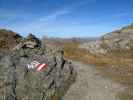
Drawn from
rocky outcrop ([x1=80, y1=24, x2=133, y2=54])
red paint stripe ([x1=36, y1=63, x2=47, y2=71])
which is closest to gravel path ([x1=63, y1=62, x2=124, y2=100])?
red paint stripe ([x1=36, y1=63, x2=47, y2=71])

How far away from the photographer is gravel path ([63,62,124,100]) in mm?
20797

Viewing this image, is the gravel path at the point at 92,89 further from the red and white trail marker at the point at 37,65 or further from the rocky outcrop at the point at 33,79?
the red and white trail marker at the point at 37,65

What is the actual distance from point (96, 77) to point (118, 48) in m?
35.8

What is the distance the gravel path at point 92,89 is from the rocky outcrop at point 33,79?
0.96m

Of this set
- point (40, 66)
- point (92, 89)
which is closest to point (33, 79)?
point (40, 66)

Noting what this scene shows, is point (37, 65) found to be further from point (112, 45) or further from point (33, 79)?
point (112, 45)

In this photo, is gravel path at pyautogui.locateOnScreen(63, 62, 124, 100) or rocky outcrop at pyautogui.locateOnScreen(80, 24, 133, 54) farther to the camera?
rocky outcrop at pyautogui.locateOnScreen(80, 24, 133, 54)

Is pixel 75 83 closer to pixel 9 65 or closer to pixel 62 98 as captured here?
pixel 62 98

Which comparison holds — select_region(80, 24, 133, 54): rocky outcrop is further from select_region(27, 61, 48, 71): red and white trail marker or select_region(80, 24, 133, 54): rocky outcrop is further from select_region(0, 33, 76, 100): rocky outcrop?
select_region(27, 61, 48, 71): red and white trail marker

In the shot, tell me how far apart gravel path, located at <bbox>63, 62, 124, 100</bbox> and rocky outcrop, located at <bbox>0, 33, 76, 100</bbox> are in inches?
37.9

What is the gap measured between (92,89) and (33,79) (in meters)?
6.72

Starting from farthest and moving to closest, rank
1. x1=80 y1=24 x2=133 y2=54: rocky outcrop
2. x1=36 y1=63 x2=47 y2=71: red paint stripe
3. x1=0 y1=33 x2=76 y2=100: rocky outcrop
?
x1=80 y1=24 x2=133 y2=54: rocky outcrop → x1=36 y1=63 x2=47 y2=71: red paint stripe → x1=0 y1=33 x2=76 y2=100: rocky outcrop

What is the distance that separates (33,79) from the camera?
21250mm

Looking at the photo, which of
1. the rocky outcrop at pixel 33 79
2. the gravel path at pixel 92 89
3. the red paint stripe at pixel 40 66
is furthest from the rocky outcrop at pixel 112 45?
the red paint stripe at pixel 40 66
